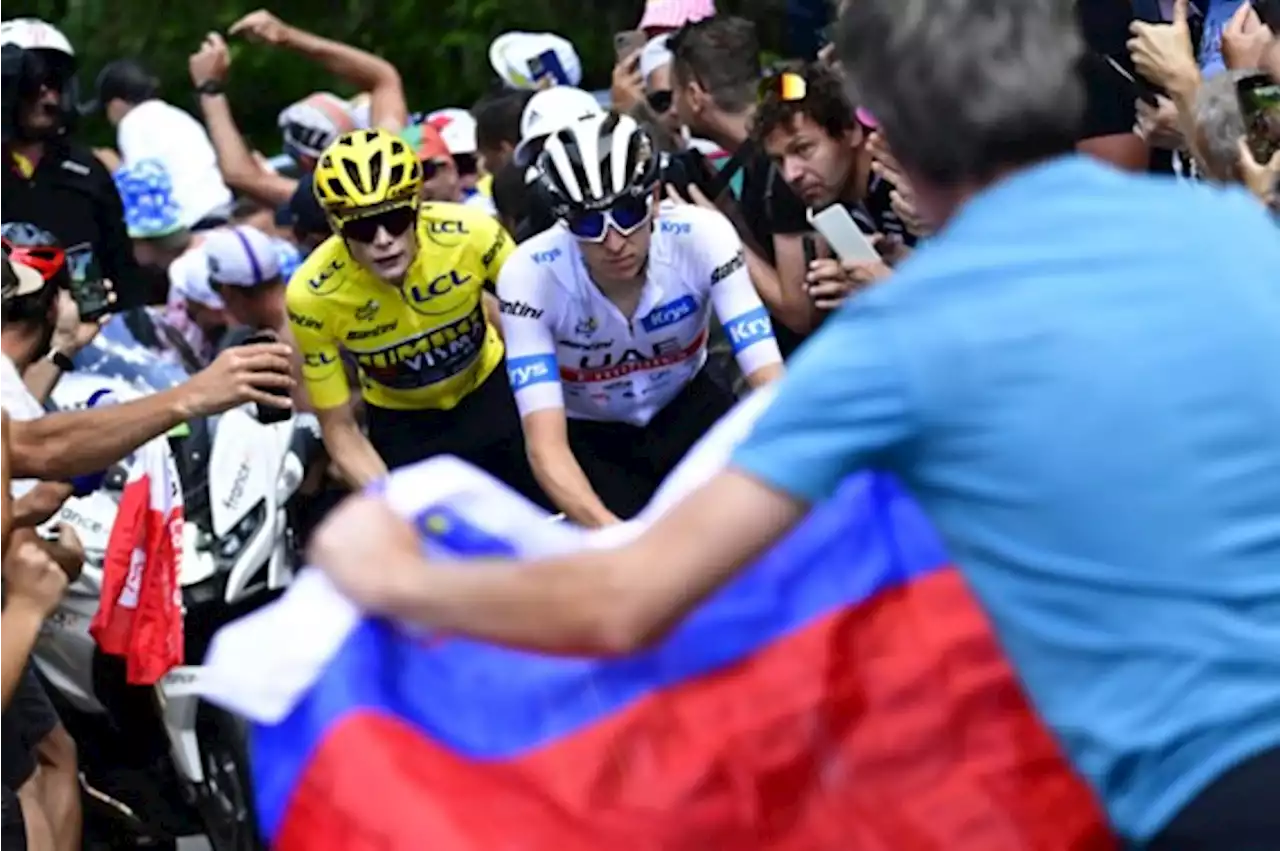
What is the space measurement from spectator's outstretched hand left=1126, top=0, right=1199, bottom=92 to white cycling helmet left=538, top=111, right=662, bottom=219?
144 centimetres

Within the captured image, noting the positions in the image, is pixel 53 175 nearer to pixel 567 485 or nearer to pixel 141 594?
pixel 141 594

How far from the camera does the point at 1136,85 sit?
260 inches

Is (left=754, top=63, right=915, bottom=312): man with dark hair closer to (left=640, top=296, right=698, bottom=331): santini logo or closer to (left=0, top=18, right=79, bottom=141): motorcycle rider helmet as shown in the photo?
(left=640, top=296, right=698, bottom=331): santini logo

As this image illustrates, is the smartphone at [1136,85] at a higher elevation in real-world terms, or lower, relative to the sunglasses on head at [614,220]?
higher

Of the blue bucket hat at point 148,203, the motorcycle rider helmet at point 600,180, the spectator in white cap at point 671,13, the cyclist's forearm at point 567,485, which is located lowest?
the blue bucket hat at point 148,203

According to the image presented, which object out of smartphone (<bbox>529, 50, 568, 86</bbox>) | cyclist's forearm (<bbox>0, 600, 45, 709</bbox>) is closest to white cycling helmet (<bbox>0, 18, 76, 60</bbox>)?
smartphone (<bbox>529, 50, 568, 86</bbox>)

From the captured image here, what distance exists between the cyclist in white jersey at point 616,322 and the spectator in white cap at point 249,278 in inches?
96.9

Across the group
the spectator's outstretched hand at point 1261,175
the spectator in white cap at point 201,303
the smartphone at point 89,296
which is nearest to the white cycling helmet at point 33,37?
the spectator in white cap at point 201,303

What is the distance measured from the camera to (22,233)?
26.5ft

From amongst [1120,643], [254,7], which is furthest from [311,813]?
[254,7]

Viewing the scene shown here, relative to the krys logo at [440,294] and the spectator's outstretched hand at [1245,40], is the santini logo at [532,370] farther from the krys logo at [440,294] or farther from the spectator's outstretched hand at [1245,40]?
the spectator's outstretched hand at [1245,40]

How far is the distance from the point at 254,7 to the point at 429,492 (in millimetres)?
14075

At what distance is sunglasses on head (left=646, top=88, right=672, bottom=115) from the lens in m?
10.2

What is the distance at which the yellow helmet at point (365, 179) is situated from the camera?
299 inches
